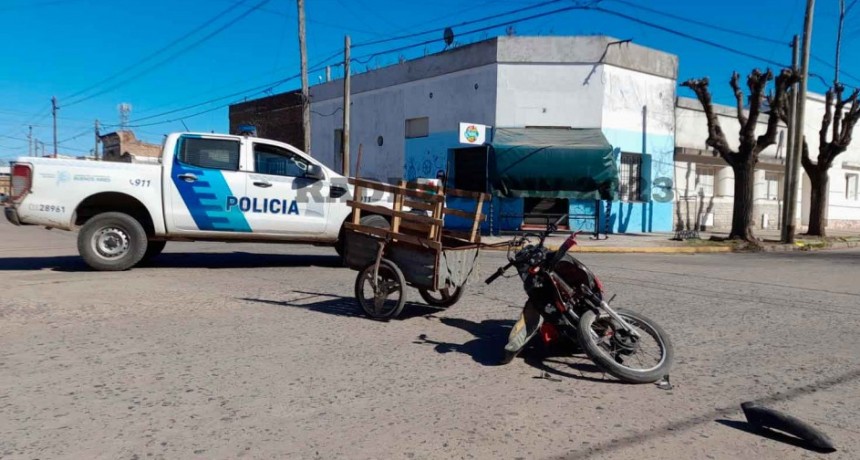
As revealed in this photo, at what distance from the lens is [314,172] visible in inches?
377

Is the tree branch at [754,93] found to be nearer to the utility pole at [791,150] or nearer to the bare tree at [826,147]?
the utility pole at [791,150]

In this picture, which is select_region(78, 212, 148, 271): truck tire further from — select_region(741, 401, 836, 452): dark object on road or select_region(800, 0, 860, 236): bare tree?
select_region(800, 0, 860, 236): bare tree

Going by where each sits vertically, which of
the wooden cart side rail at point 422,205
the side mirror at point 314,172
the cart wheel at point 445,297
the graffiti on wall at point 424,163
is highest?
the graffiti on wall at point 424,163

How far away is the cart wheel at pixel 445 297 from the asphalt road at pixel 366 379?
144mm

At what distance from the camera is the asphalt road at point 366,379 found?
3.40 metres

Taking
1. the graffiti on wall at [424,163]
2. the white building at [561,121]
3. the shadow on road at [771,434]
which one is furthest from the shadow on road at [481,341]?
the graffiti on wall at [424,163]

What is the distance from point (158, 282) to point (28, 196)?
234cm

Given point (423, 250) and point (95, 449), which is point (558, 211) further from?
point (95, 449)

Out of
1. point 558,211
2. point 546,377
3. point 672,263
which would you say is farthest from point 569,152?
point 546,377

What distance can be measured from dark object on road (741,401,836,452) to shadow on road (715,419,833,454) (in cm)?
2

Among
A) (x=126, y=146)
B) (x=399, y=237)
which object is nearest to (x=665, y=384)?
(x=399, y=237)

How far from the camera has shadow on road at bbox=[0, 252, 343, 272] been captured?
32.3 ft

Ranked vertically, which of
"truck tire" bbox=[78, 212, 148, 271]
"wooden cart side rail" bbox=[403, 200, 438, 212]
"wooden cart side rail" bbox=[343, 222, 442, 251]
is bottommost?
"truck tire" bbox=[78, 212, 148, 271]

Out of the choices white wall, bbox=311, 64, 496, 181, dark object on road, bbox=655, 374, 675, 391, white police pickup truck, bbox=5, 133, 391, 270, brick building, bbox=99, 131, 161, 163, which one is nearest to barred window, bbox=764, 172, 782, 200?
white wall, bbox=311, 64, 496, 181
